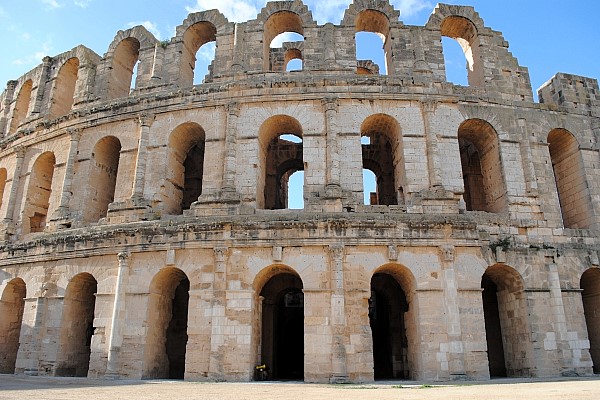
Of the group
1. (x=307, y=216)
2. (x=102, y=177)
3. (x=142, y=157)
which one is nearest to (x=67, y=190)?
(x=102, y=177)

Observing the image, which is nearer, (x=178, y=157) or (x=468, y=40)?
(x=178, y=157)

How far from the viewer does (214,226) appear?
14.2 metres

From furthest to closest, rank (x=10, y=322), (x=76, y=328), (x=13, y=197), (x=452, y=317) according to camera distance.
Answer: (x=13, y=197) < (x=10, y=322) < (x=76, y=328) < (x=452, y=317)

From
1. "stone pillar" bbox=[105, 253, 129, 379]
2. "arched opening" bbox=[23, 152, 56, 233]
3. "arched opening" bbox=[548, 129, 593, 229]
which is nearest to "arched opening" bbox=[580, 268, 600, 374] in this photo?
"arched opening" bbox=[548, 129, 593, 229]

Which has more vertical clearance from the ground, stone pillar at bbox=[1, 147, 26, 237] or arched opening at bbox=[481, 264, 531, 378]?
stone pillar at bbox=[1, 147, 26, 237]

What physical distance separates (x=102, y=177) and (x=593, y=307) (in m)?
18.0

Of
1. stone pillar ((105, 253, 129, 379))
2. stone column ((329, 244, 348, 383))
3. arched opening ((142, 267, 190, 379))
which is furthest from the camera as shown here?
arched opening ((142, 267, 190, 379))

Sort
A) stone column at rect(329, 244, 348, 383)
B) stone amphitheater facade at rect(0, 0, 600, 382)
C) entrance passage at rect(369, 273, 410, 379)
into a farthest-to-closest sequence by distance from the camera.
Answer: entrance passage at rect(369, 273, 410, 379), stone amphitheater facade at rect(0, 0, 600, 382), stone column at rect(329, 244, 348, 383)

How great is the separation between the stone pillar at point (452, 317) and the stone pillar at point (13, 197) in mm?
15998

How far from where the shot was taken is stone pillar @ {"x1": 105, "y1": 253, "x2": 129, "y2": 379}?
44.9ft

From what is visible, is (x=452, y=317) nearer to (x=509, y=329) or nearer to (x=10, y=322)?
(x=509, y=329)

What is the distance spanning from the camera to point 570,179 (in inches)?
661

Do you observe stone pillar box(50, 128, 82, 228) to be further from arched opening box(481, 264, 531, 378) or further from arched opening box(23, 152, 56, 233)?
arched opening box(481, 264, 531, 378)

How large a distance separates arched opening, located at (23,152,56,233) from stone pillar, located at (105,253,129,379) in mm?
6199
